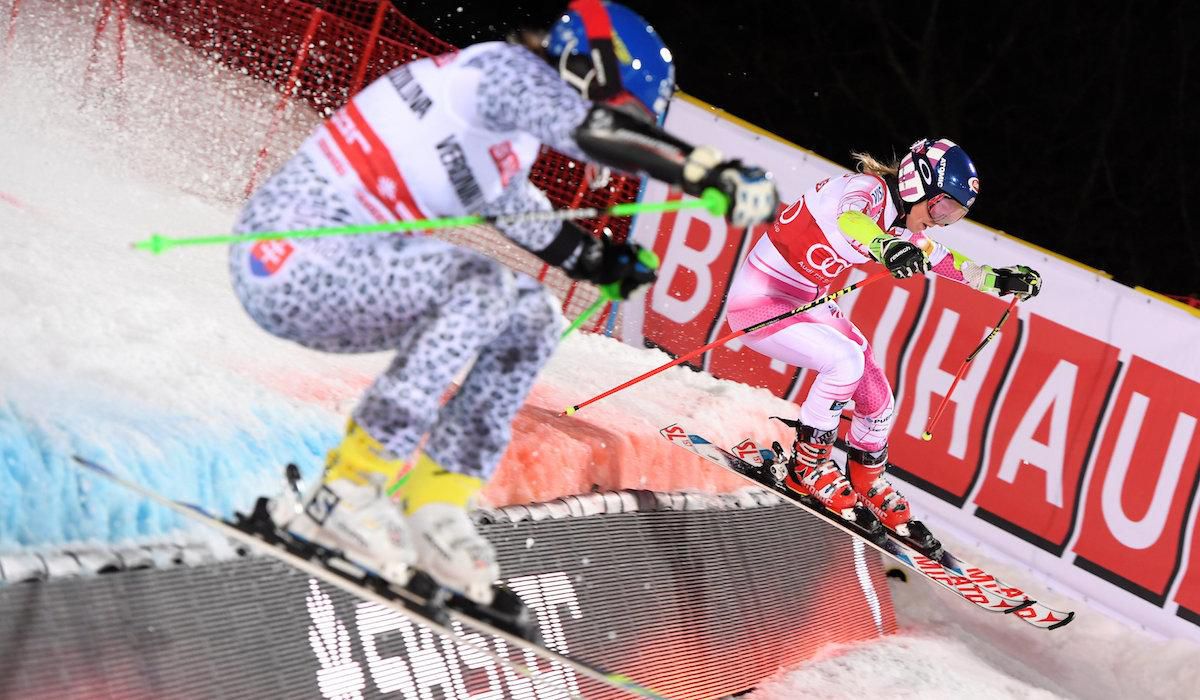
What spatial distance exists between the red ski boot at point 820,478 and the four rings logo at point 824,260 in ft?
2.74

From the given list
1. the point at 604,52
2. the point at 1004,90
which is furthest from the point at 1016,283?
the point at 1004,90

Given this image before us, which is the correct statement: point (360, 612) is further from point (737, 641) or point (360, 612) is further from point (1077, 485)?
point (1077, 485)

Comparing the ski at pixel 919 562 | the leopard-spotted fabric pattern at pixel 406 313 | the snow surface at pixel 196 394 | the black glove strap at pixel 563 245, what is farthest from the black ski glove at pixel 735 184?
the ski at pixel 919 562

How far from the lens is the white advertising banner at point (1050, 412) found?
7539 millimetres

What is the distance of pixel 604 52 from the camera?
305 centimetres

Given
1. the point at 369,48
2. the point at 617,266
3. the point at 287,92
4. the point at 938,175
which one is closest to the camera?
the point at 617,266

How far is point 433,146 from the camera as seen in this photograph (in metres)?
3.02

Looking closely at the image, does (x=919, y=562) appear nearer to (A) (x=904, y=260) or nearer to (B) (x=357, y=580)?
(A) (x=904, y=260)

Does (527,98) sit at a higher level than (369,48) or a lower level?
lower

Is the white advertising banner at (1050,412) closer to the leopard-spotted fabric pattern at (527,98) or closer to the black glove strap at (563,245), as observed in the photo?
the black glove strap at (563,245)

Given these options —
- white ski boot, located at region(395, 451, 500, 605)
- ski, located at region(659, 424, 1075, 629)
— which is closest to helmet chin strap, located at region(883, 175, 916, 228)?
ski, located at region(659, 424, 1075, 629)

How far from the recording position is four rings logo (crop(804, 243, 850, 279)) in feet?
19.1

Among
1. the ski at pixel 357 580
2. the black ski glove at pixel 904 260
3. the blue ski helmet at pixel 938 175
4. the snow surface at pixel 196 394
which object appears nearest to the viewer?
the ski at pixel 357 580

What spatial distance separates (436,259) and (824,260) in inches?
129
